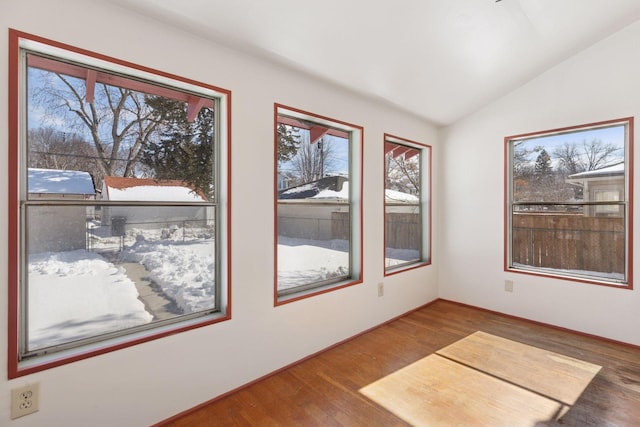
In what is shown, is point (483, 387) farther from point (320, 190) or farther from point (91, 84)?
point (91, 84)

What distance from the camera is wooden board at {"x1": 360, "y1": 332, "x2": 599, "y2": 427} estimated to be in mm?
1930

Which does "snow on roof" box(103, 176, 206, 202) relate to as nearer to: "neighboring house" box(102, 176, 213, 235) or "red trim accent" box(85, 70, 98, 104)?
"neighboring house" box(102, 176, 213, 235)

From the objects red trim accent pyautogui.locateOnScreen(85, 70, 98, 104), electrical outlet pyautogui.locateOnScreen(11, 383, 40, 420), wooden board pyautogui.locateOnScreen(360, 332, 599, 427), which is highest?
red trim accent pyautogui.locateOnScreen(85, 70, 98, 104)

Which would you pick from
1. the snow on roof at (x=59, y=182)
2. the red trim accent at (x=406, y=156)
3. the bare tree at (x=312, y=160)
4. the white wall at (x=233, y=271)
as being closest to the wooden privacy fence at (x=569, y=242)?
the red trim accent at (x=406, y=156)

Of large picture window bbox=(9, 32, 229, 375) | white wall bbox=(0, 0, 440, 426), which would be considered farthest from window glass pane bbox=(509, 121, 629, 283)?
large picture window bbox=(9, 32, 229, 375)

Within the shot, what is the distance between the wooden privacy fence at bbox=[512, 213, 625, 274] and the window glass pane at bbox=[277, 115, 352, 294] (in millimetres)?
2107

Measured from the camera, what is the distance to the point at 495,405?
202 centimetres

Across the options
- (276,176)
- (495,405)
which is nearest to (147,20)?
(276,176)

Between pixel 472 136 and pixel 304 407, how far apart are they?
3531mm

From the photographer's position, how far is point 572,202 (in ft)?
10.5

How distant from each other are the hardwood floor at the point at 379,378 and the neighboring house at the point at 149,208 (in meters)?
1.21

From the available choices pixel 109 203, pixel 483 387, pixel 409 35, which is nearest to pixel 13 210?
pixel 109 203

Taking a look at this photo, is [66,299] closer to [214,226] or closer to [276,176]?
[214,226]

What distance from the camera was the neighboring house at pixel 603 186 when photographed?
2961mm
